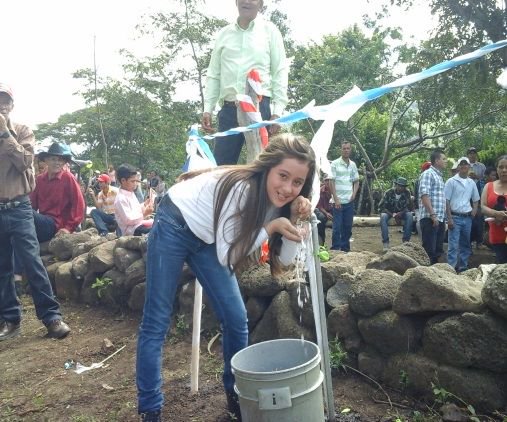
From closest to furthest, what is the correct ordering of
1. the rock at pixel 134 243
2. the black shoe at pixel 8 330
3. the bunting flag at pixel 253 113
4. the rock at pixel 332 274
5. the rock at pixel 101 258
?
the rock at pixel 332 274 < the bunting flag at pixel 253 113 < the black shoe at pixel 8 330 < the rock at pixel 134 243 < the rock at pixel 101 258

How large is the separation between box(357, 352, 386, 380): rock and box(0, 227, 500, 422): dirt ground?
56 millimetres

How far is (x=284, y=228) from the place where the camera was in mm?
2215

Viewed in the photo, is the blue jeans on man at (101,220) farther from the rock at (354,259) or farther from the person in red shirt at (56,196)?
the rock at (354,259)

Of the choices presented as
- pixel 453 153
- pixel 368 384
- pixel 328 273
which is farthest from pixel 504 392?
pixel 453 153

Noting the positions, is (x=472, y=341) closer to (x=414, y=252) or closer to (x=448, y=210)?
(x=414, y=252)

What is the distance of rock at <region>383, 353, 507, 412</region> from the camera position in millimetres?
2566

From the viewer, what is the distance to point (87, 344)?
4070 mm

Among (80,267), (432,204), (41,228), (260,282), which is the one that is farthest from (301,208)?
(432,204)

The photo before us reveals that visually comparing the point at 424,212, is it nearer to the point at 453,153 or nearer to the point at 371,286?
the point at 371,286

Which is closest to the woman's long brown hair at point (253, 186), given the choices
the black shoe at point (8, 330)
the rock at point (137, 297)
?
the rock at point (137, 297)

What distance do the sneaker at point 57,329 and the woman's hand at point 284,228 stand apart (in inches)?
108

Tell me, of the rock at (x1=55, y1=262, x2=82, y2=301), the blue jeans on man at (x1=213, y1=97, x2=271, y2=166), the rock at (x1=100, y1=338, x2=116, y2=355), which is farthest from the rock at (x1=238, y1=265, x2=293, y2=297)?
the rock at (x1=55, y1=262, x2=82, y2=301)

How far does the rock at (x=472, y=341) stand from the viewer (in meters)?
2.54

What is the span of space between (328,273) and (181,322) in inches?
53.2
